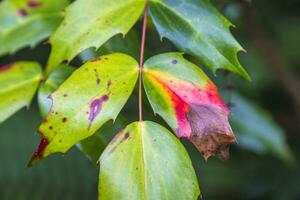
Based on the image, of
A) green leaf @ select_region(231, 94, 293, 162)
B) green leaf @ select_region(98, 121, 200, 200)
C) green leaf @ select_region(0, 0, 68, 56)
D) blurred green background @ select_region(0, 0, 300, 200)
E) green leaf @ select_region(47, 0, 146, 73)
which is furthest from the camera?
blurred green background @ select_region(0, 0, 300, 200)

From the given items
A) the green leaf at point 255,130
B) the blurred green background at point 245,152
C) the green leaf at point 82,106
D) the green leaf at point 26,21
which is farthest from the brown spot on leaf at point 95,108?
the blurred green background at point 245,152

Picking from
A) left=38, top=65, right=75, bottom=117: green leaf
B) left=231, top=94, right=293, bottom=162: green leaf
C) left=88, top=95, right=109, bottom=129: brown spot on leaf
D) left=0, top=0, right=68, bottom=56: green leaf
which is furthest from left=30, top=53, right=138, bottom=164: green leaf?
left=231, top=94, right=293, bottom=162: green leaf

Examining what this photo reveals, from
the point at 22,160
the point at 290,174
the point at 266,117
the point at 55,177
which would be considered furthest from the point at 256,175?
the point at 22,160

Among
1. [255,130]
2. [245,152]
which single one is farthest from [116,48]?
[245,152]

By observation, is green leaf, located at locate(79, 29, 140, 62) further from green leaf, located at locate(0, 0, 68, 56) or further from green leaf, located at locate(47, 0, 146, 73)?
green leaf, located at locate(0, 0, 68, 56)

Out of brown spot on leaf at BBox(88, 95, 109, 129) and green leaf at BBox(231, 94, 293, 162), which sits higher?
brown spot on leaf at BBox(88, 95, 109, 129)

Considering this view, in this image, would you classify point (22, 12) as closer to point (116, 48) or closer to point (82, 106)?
point (116, 48)

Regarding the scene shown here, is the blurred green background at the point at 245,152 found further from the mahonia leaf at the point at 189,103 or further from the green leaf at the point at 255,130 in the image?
the mahonia leaf at the point at 189,103
